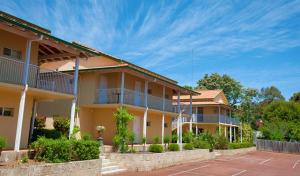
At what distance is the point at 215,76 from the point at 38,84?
178ft

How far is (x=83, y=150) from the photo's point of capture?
13.2 m

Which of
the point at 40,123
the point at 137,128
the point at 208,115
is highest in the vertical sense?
the point at 208,115

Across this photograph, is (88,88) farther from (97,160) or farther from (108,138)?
(97,160)

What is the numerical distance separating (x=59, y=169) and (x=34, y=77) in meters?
5.40

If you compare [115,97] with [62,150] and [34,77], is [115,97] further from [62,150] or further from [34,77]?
[62,150]

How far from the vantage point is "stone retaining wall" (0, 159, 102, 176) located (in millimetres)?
9742

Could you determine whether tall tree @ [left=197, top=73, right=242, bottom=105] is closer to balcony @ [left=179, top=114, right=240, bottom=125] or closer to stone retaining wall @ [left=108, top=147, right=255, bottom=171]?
balcony @ [left=179, top=114, right=240, bottom=125]

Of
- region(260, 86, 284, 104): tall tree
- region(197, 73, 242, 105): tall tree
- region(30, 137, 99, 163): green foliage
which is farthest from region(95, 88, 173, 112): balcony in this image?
region(260, 86, 284, 104): tall tree

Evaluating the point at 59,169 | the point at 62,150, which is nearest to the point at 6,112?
the point at 62,150

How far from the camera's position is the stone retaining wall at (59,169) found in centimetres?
974

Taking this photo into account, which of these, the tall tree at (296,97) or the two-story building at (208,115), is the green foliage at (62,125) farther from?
the tall tree at (296,97)

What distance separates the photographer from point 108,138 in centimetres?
2169

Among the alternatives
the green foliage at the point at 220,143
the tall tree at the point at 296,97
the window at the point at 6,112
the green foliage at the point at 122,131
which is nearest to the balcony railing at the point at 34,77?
the window at the point at 6,112

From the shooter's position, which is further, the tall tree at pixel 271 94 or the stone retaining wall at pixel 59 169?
the tall tree at pixel 271 94
